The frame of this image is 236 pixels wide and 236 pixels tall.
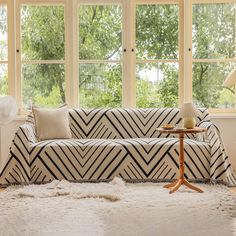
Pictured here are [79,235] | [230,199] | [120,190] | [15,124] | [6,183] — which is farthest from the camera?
[15,124]

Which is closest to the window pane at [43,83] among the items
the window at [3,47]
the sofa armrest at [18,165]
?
the window at [3,47]

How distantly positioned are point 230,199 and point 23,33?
11.4 ft

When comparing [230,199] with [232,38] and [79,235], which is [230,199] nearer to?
[79,235]

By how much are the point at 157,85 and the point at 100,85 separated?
2.42 ft

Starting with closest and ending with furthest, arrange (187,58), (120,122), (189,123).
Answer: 1. (189,123)
2. (120,122)
3. (187,58)

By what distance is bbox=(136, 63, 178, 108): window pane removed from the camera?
5910 millimetres

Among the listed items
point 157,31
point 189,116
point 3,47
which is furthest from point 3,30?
point 189,116

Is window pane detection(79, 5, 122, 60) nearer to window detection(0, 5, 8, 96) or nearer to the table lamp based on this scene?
window detection(0, 5, 8, 96)

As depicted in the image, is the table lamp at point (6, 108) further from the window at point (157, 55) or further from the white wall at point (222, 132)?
the window at point (157, 55)

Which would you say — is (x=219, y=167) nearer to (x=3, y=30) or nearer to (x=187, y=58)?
(x=187, y=58)

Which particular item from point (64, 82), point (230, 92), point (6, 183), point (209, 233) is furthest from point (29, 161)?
point (230, 92)

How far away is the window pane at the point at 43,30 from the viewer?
587 centimetres

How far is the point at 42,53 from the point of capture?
19.3 feet

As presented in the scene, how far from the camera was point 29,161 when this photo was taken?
466 centimetres
